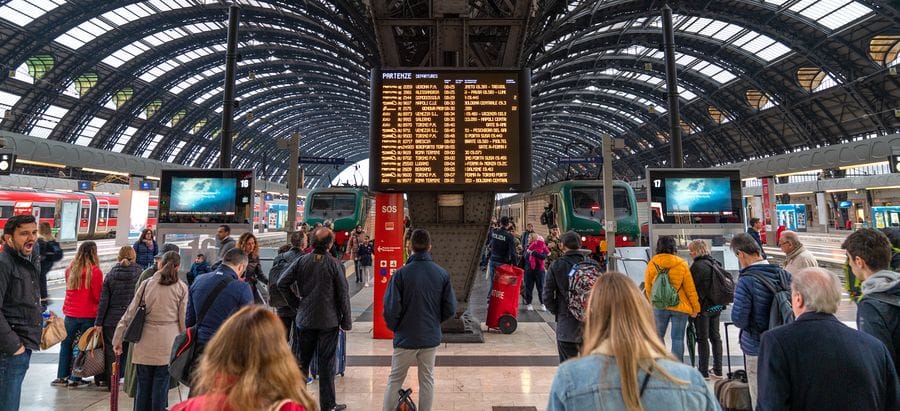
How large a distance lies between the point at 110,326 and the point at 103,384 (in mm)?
825

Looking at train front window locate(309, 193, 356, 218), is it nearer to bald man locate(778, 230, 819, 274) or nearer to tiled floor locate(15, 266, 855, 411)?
tiled floor locate(15, 266, 855, 411)

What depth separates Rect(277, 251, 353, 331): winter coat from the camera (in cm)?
380

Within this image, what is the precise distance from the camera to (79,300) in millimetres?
4461

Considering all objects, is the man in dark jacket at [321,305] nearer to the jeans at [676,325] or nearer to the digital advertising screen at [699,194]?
the jeans at [676,325]

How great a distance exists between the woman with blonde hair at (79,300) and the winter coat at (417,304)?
3.58 meters

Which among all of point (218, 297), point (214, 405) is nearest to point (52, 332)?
point (218, 297)

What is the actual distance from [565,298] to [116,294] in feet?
15.1

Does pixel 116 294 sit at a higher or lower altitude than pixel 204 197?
lower

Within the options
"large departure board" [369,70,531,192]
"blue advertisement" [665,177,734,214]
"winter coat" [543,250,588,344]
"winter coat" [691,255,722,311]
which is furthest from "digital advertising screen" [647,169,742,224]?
"winter coat" [543,250,588,344]

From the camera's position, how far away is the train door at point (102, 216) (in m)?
→ 24.6

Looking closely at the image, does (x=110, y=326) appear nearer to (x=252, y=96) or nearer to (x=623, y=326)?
(x=623, y=326)

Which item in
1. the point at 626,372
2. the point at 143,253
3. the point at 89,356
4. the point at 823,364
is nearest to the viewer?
the point at 626,372

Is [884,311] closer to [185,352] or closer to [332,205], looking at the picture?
[185,352]

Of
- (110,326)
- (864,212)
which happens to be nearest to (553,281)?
(110,326)
